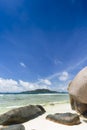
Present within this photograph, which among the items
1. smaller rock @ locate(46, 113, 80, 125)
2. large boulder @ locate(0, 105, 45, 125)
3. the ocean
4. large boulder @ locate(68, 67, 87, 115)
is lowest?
smaller rock @ locate(46, 113, 80, 125)

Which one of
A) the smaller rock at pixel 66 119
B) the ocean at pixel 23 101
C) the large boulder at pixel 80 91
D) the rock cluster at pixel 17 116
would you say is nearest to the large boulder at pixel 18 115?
the rock cluster at pixel 17 116

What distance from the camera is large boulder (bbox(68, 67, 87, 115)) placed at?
6.12 m

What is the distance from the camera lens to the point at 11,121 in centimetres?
582

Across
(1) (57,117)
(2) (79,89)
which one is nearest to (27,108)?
(1) (57,117)

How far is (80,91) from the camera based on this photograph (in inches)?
243

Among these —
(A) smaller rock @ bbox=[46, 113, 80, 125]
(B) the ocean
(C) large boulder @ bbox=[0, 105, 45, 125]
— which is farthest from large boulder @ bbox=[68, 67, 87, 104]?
(B) the ocean

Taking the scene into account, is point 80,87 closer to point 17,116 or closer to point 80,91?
point 80,91

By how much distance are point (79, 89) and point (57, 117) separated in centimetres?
112

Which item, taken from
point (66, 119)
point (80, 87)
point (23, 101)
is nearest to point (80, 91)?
point (80, 87)

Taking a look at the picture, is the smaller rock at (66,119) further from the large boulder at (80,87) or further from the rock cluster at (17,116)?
the rock cluster at (17,116)

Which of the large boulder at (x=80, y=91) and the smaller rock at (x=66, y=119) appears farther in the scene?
the large boulder at (x=80, y=91)

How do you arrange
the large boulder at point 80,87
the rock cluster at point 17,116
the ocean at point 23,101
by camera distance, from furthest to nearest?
the ocean at point 23,101
the large boulder at point 80,87
the rock cluster at point 17,116

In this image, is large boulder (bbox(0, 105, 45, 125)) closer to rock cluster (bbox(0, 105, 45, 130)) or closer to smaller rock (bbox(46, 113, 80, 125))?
rock cluster (bbox(0, 105, 45, 130))

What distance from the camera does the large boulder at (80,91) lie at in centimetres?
612
